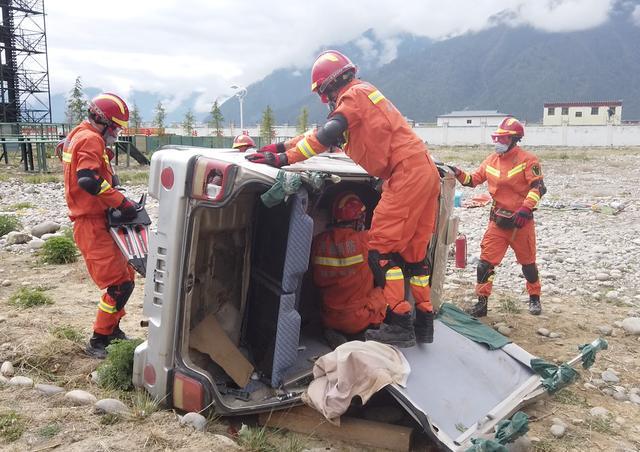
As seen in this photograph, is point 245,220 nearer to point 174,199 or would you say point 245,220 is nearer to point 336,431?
point 174,199

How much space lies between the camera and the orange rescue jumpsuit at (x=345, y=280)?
4.40m

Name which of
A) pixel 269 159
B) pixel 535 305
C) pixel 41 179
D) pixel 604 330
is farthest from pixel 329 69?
pixel 41 179

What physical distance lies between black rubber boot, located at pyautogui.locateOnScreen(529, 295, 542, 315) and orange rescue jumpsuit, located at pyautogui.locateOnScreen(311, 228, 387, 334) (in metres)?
2.31

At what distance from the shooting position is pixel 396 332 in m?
4.05

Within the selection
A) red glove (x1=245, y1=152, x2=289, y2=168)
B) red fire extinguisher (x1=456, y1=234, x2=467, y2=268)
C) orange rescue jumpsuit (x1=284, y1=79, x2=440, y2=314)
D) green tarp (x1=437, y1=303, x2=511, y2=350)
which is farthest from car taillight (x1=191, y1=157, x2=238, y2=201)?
red fire extinguisher (x1=456, y1=234, x2=467, y2=268)

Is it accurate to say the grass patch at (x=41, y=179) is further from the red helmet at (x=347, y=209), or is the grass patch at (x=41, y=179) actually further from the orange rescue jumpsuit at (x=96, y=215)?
the red helmet at (x=347, y=209)

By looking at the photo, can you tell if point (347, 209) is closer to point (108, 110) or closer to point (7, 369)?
point (108, 110)

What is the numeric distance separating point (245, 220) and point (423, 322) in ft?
4.93

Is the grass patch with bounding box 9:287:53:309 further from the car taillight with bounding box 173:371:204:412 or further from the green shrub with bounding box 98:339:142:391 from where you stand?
the car taillight with bounding box 173:371:204:412

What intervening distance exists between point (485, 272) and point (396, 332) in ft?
7.68

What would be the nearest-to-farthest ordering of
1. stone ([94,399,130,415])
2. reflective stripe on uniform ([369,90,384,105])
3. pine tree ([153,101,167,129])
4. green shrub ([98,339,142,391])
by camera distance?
stone ([94,399,130,415]), green shrub ([98,339,142,391]), reflective stripe on uniform ([369,90,384,105]), pine tree ([153,101,167,129])

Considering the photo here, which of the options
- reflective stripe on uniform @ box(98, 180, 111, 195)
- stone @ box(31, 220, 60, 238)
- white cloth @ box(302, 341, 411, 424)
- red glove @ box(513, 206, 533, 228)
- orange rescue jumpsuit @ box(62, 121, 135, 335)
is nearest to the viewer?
white cloth @ box(302, 341, 411, 424)

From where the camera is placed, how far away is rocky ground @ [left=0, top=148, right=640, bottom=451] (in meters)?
3.23

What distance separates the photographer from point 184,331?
3.42m
